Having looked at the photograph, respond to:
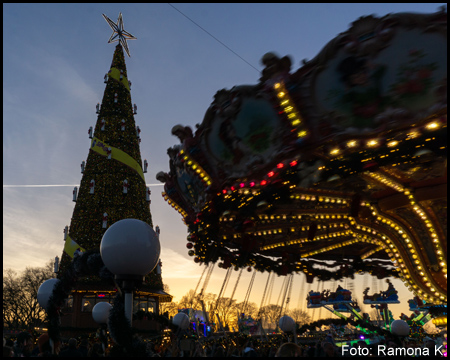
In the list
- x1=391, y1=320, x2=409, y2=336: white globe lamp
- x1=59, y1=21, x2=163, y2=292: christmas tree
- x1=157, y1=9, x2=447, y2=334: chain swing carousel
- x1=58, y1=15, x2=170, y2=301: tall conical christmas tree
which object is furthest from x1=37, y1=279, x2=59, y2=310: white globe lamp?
x1=58, y1=15, x2=170, y2=301: tall conical christmas tree

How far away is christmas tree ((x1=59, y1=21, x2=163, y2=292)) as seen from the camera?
800 inches

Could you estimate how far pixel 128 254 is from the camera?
3449 mm

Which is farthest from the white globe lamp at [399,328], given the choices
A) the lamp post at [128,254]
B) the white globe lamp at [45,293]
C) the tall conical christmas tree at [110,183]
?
the tall conical christmas tree at [110,183]

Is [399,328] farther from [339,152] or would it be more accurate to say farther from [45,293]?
[45,293]

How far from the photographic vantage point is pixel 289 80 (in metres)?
5.25

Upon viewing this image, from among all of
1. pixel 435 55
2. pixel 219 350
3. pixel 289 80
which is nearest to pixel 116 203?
pixel 219 350

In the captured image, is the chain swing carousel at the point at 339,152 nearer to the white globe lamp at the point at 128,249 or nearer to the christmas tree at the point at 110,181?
the white globe lamp at the point at 128,249

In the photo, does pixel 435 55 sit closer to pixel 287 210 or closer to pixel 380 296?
pixel 287 210

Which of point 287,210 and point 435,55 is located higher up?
point 435,55

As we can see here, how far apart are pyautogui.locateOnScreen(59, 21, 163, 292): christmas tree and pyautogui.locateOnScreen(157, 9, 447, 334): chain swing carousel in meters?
11.0

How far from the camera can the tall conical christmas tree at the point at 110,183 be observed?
20.3 metres

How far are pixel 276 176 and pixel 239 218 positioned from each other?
2.53 metres

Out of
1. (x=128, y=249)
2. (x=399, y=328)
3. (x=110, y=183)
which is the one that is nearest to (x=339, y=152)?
(x=128, y=249)

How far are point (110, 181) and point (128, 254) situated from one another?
61.1 ft
